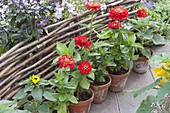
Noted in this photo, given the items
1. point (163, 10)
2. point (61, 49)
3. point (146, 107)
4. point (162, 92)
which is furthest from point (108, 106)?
point (163, 10)

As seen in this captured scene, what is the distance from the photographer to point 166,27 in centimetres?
361

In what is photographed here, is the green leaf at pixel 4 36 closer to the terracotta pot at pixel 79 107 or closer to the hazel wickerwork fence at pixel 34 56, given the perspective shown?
the hazel wickerwork fence at pixel 34 56

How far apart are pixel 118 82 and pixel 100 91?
281 millimetres

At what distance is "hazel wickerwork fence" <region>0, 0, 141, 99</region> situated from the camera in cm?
185

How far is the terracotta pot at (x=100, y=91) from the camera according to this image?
2.39m

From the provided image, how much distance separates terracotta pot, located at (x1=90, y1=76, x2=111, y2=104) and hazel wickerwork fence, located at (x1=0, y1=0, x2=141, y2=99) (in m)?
0.41

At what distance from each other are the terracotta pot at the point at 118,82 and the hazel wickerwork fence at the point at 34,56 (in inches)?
20.8

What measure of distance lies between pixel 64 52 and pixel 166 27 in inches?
80.6

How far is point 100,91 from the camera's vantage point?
243 centimetres

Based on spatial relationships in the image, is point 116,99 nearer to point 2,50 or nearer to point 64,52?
point 64,52

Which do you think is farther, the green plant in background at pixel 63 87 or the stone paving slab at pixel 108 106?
the stone paving slab at pixel 108 106

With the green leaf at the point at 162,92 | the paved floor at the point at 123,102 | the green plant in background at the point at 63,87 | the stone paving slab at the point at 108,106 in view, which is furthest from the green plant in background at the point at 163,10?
the green leaf at the point at 162,92

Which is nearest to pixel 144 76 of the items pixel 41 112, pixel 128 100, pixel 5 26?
pixel 128 100

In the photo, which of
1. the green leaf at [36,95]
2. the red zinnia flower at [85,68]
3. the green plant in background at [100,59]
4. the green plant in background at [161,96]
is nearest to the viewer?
the green plant in background at [161,96]
